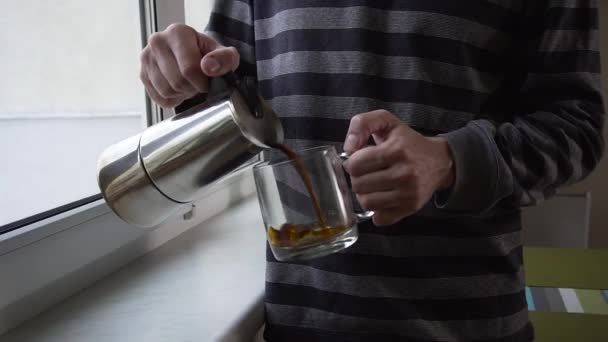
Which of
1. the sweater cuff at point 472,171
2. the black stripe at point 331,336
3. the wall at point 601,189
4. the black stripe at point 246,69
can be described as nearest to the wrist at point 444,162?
the sweater cuff at point 472,171

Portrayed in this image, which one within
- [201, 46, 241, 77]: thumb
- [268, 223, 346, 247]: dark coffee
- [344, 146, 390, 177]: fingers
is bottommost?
[268, 223, 346, 247]: dark coffee

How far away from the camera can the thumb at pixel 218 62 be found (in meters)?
0.44

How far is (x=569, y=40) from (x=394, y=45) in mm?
183

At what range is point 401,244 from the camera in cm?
57

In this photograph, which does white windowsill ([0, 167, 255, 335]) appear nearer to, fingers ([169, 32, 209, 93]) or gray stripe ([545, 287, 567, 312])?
fingers ([169, 32, 209, 93])

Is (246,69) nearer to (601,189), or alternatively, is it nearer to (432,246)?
(432,246)

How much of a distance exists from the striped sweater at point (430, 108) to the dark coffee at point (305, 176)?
136mm

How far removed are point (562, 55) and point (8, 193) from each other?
0.70 m

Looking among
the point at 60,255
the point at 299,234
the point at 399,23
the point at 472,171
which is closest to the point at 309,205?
the point at 299,234

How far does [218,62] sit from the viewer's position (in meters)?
0.45

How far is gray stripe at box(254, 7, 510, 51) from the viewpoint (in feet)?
1.86

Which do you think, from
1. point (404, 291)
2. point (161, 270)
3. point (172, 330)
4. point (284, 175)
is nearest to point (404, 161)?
point (284, 175)

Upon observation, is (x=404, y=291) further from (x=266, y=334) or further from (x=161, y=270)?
(x=161, y=270)

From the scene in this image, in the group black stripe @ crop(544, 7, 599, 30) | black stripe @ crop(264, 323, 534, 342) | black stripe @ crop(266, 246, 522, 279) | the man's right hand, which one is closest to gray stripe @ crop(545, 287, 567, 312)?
black stripe @ crop(264, 323, 534, 342)
